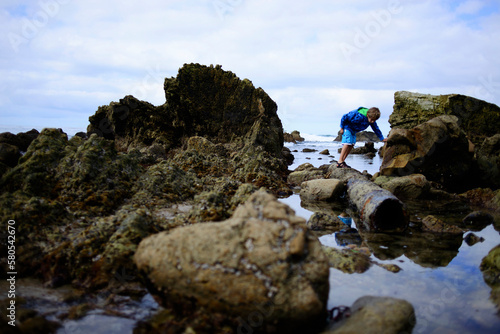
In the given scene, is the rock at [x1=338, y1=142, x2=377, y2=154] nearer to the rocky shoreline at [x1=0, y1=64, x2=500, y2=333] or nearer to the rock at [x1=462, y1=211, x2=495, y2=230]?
the rocky shoreline at [x1=0, y1=64, x2=500, y2=333]

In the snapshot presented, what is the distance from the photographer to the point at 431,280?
3664 mm

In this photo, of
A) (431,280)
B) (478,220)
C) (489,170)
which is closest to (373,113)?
(489,170)

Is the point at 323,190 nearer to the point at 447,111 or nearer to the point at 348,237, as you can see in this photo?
the point at 348,237

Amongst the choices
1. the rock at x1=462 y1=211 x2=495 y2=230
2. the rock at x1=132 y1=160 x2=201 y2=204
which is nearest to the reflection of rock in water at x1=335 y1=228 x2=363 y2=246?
the rock at x1=462 y1=211 x2=495 y2=230

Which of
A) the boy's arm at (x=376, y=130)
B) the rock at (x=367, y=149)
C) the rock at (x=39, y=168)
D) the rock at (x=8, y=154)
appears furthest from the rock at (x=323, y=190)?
the rock at (x=367, y=149)

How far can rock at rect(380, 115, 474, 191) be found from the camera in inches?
336

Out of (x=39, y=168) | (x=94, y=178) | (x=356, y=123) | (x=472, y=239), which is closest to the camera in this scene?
(x=472, y=239)

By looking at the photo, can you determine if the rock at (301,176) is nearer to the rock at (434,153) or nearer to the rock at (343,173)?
the rock at (343,173)

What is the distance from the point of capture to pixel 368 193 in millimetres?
6004

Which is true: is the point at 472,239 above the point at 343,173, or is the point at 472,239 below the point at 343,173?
below

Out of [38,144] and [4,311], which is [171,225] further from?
[38,144]

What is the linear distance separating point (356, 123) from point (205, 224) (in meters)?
7.45

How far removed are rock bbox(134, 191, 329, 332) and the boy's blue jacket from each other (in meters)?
7.02

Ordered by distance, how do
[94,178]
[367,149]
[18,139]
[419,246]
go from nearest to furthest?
[419,246] < [94,178] < [18,139] < [367,149]
